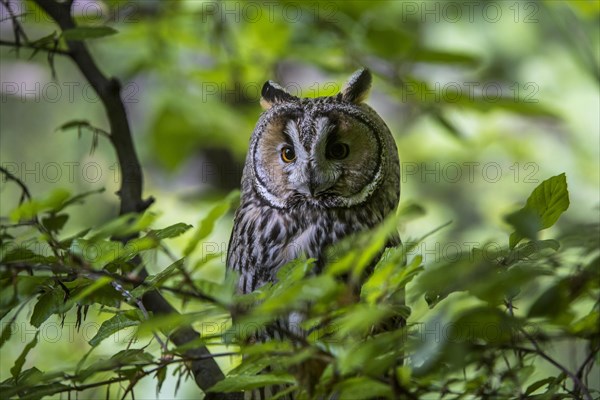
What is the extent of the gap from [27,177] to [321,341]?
14.1ft

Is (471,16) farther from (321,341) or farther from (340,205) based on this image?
(321,341)

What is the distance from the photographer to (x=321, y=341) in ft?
3.97

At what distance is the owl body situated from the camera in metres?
2.54

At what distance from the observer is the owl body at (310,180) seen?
2.54 meters

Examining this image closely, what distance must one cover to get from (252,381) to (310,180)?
Answer: 1308mm

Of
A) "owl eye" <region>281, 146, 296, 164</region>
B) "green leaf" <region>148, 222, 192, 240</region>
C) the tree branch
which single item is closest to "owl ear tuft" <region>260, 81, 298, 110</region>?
"owl eye" <region>281, 146, 296, 164</region>

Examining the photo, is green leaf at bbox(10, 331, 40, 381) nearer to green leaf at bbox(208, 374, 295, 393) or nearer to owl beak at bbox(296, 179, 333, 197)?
green leaf at bbox(208, 374, 295, 393)

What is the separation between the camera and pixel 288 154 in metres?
2.63

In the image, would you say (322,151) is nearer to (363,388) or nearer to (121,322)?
(121,322)

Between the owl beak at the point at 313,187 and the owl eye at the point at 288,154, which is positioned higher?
the owl eye at the point at 288,154

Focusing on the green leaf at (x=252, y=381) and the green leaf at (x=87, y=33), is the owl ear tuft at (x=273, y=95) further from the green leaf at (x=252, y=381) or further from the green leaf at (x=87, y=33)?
the green leaf at (x=252, y=381)

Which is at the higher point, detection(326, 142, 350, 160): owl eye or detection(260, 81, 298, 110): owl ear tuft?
detection(260, 81, 298, 110): owl ear tuft

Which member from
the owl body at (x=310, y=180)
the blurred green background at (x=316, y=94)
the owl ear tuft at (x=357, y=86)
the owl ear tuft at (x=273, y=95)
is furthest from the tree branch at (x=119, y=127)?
the owl ear tuft at (x=357, y=86)

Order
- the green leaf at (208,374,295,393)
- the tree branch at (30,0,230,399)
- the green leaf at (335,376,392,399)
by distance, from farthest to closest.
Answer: the tree branch at (30,0,230,399) < the green leaf at (208,374,295,393) < the green leaf at (335,376,392,399)
